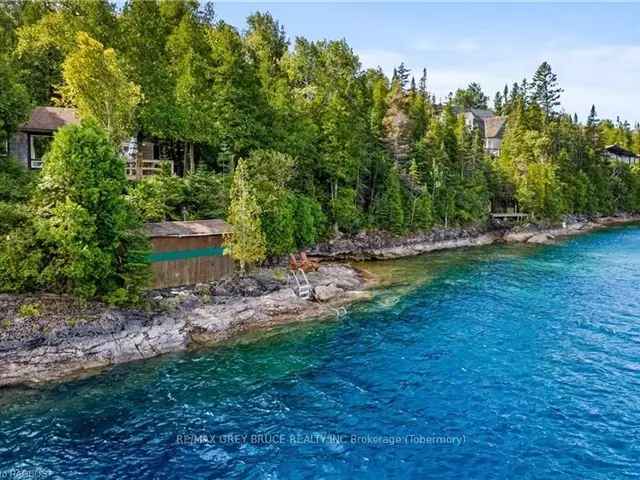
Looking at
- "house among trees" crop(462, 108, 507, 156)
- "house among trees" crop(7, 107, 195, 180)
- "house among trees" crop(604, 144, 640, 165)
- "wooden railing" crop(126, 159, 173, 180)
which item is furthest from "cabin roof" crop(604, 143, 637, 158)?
"wooden railing" crop(126, 159, 173, 180)

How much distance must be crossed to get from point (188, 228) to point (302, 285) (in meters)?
9.55

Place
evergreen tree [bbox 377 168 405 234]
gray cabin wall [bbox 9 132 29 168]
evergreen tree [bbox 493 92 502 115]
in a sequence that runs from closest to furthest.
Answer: gray cabin wall [bbox 9 132 29 168]
evergreen tree [bbox 377 168 405 234]
evergreen tree [bbox 493 92 502 115]

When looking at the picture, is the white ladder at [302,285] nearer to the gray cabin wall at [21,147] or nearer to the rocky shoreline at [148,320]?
the rocky shoreline at [148,320]

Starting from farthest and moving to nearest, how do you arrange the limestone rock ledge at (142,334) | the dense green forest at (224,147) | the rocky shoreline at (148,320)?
1. the dense green forest at (224,147)
2. the rocky shoreline at (148,320)
3. the limestone rock ledge at (142,334)

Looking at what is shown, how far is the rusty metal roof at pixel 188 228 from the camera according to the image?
31.1m

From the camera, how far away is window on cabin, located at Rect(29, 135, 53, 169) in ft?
129

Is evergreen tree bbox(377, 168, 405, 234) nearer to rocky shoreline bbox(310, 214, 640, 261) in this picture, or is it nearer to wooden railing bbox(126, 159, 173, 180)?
rocky shoreline bbox(310, 214, 640, 261)

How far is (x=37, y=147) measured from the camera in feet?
130

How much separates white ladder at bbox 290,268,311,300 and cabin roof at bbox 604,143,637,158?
11578 centimetres

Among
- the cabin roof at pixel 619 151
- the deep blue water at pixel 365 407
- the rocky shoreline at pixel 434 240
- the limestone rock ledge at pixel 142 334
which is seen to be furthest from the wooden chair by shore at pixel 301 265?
the cabin roof at pixel 619 151

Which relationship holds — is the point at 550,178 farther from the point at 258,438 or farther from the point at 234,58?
the point at 258,438

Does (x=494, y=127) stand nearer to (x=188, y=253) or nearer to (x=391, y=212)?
(x=391, y=212)

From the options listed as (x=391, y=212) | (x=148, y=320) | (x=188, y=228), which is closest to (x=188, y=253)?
(x=188, y=228)

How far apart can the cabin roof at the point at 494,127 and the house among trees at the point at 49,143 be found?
8744 centimetres
